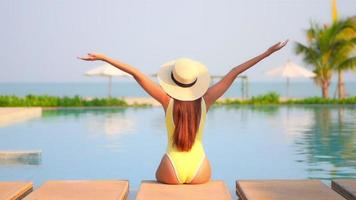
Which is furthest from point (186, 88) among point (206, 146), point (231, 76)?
point (206, 146)

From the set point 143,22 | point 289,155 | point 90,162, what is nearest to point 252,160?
point 289,155

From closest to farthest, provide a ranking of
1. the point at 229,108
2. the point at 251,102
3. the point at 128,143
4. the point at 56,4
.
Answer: the point at 128,143
the point at 229,108
the point at 251,102
the point at 56,4

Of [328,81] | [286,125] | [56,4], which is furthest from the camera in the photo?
[56,4]

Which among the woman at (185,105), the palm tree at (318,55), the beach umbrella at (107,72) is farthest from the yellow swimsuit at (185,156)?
the palm tree at (318,55)

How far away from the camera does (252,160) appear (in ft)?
35.6

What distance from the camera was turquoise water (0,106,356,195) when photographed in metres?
9.66

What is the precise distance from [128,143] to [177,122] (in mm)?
6864

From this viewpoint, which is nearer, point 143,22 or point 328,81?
point 328,81

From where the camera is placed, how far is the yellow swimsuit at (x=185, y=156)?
6223 mm

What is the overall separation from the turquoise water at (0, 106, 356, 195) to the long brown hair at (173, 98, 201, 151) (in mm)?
2118

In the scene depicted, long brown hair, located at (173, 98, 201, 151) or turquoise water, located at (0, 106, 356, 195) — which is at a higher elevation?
long brown hair, located at (173, 98, 201, 151)

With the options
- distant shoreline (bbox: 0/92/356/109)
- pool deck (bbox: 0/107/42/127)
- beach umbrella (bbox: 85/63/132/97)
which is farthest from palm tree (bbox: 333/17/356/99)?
pool deck (bbox: 0/107/42/127)

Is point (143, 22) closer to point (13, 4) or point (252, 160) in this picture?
point (13, 4)

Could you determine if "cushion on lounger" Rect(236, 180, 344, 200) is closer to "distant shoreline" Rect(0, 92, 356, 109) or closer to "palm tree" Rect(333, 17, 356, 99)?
"distant shoreline" Rect(0, 92, 356, 109)
